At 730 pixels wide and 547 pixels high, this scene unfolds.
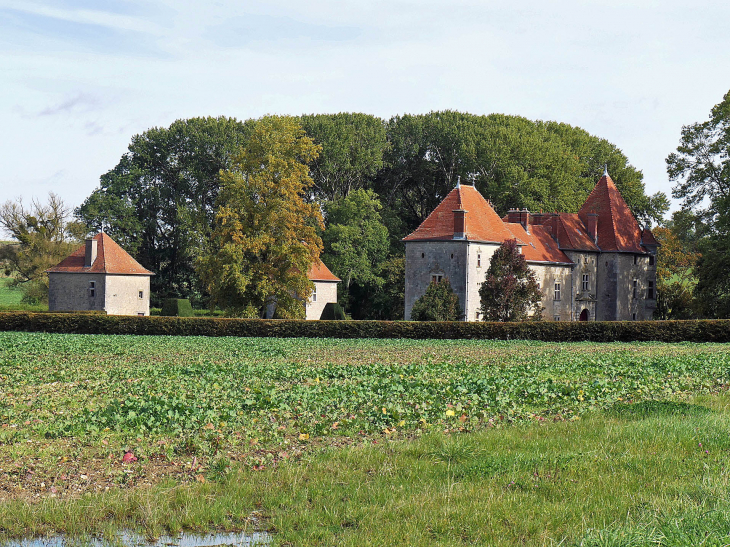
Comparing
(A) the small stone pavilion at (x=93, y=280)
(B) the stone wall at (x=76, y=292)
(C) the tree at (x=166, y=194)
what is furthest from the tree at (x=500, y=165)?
(B) the stone wall at (x=76, y=292)

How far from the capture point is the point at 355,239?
65.1m

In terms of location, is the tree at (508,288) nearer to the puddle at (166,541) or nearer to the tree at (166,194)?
the tree at (166,194)

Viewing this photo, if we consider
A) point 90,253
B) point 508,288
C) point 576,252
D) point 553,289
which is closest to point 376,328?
point 508,288

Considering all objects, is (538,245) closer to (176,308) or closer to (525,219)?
(525,219)

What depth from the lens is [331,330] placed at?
127 feet

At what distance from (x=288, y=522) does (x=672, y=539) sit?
11.4 ft

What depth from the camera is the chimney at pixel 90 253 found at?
57.2m

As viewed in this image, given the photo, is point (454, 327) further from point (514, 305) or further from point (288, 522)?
point (288, 522)

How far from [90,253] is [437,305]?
2807 cm

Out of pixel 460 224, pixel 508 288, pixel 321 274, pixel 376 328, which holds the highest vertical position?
pixel 460 224

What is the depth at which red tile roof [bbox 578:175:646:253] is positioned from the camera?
59688 mm

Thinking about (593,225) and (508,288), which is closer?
(508,288)

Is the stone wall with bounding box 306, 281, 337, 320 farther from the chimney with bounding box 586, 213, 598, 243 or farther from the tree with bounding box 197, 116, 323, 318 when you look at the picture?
the chimney with bounding box 586, 213, 598, 243

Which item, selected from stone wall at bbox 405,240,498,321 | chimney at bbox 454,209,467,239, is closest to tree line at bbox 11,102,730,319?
stone wall at bbox 405,240,498,321
